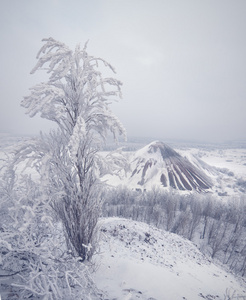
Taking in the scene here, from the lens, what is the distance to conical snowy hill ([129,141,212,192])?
57594 millimetres

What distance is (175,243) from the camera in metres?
14.6

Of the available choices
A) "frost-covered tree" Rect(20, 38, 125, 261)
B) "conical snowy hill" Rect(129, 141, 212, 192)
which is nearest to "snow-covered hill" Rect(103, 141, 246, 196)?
"conical snowy hill" Rect(129, 141, 212, 192)

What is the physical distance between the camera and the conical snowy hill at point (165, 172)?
2267 inches

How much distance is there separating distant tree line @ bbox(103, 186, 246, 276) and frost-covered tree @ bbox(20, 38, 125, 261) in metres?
15.3

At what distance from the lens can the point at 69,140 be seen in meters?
4.45

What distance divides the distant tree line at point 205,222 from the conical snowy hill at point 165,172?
56.8 feet

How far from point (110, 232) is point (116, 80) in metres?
12.3

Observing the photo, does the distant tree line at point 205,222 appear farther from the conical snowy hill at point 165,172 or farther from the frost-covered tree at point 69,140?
the conical snowy hill at point 165,172

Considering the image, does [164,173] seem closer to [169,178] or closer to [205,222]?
[169,178]

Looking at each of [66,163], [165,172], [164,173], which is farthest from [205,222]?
[66,163]

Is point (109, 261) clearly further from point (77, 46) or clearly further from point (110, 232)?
point (77, 46)

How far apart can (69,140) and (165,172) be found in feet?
200

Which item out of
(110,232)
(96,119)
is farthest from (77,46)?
(110,232)

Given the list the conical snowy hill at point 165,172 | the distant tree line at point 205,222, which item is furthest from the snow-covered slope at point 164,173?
the distant tree line at point 205,222
